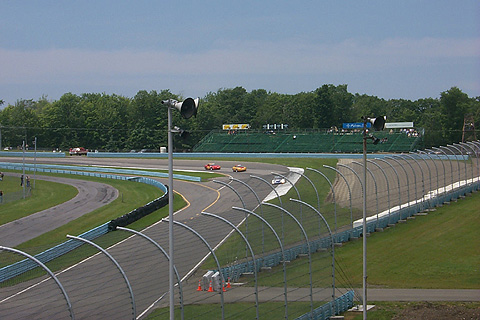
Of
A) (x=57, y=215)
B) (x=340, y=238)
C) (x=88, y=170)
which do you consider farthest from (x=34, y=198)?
(x=340, y=238)

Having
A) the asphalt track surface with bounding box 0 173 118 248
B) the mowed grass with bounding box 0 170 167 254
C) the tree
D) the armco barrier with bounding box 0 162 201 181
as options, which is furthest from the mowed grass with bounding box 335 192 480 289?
the tree

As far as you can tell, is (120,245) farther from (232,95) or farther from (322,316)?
(232,95)

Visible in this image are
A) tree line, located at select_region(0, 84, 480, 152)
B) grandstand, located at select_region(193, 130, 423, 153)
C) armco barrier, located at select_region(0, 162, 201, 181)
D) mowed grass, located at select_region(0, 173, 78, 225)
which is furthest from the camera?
Answer: tree line, located at select_region(0, 84, 480, 152)

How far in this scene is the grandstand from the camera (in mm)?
104812

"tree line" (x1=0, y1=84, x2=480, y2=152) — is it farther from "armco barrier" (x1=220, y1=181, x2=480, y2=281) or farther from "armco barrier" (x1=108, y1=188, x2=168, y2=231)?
"armco barrier" (x1=220, y1=181, x2=480, y2=281)

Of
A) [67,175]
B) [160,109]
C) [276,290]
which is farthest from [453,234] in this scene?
[160,109]

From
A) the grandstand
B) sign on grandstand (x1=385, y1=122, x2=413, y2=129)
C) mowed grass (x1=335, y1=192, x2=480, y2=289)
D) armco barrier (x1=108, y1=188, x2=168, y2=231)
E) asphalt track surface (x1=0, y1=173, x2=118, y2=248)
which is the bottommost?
mowed grass (x1=335, y1=192, x2=480, y2=289)

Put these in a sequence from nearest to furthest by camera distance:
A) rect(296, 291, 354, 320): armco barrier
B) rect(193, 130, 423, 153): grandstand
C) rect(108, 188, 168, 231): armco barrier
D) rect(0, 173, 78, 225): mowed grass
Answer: rect(296, 291, 354, 320): armco barrier, rect(108, 188, 168, 231): armco barrier, rect(0, 173, 78, 225): mowed grass, rect(193, 130, 423, 153): grandstand

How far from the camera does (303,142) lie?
115875mm

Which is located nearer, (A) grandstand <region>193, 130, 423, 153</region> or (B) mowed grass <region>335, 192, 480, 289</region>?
(B) mowed grass <region>335, 192, 480, 289</region>

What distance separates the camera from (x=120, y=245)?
51.9 feet

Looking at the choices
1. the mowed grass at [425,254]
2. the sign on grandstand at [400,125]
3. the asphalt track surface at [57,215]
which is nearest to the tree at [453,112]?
the sign on grandstand at [400,125]

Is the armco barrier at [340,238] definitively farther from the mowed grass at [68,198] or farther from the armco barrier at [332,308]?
the mowed grass at [68,198]

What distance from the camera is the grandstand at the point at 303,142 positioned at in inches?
4126
